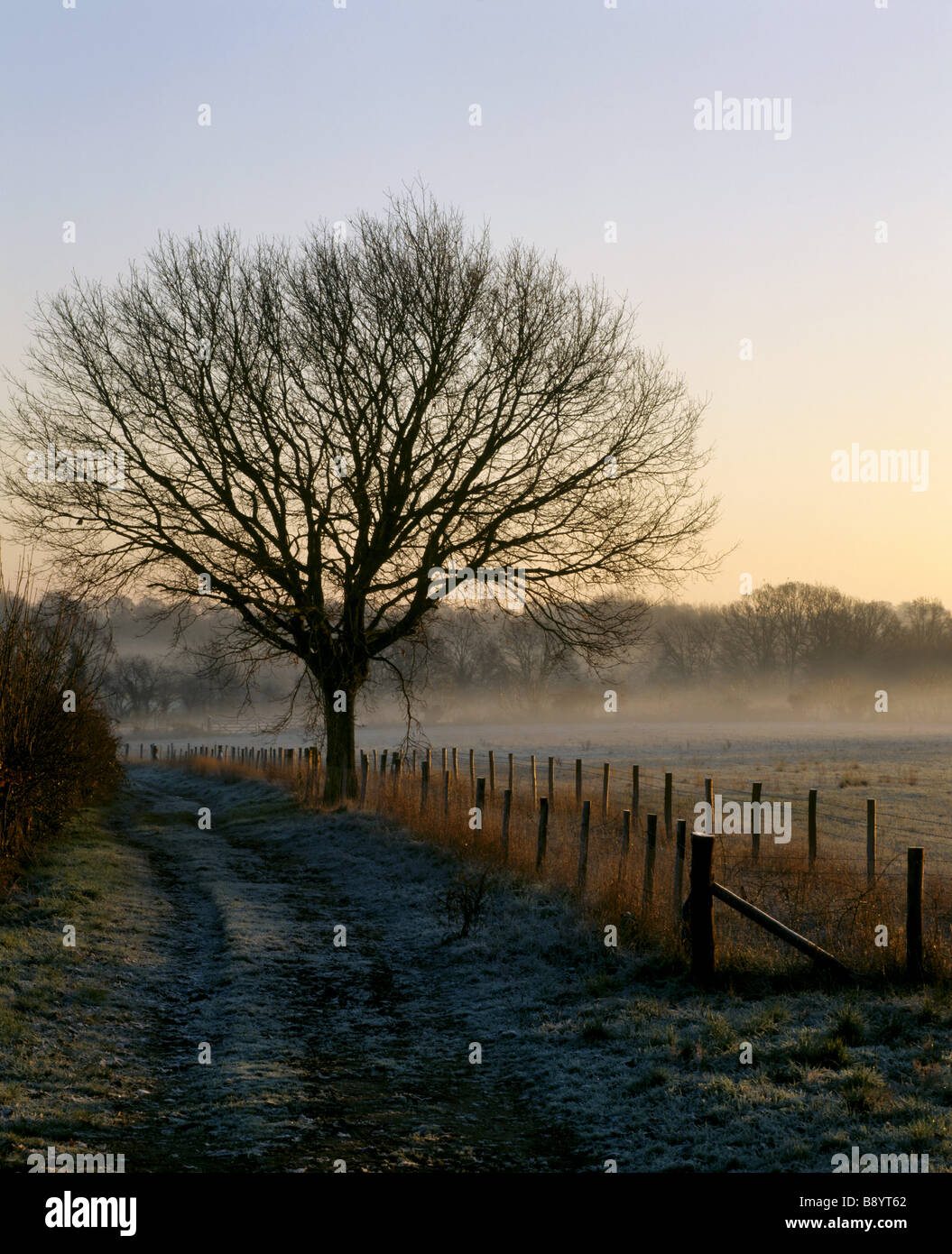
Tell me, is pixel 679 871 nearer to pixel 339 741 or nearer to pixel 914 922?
pixel 914 922

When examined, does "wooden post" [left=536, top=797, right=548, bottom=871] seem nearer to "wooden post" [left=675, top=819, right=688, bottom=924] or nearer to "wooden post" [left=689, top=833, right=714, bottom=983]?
"wooden post" [left=675, top=819, right=688, bottom=924]

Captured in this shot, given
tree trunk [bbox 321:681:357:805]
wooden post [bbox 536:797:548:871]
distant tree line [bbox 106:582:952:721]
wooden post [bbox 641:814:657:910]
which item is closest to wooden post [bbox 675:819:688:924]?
wooden post [bbox 641:814:657:910]

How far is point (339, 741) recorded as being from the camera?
25.2 m

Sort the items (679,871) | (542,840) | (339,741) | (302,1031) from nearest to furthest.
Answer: (302,1031), (679,871), (542,840), (339,741)

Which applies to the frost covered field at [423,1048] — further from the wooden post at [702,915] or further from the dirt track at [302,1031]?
the wooden post at [702,915]

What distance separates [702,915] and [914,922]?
1.88m

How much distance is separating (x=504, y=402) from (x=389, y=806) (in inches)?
362

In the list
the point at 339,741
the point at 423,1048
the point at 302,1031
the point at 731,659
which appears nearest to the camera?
the point at 423,1048

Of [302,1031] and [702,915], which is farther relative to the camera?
[702,915]

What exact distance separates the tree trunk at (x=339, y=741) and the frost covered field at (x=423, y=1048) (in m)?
10.3

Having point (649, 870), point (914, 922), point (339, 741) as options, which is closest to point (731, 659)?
point (339, 741)

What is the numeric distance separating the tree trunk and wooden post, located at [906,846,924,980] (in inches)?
644

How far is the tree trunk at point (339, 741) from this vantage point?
24.4 meters
